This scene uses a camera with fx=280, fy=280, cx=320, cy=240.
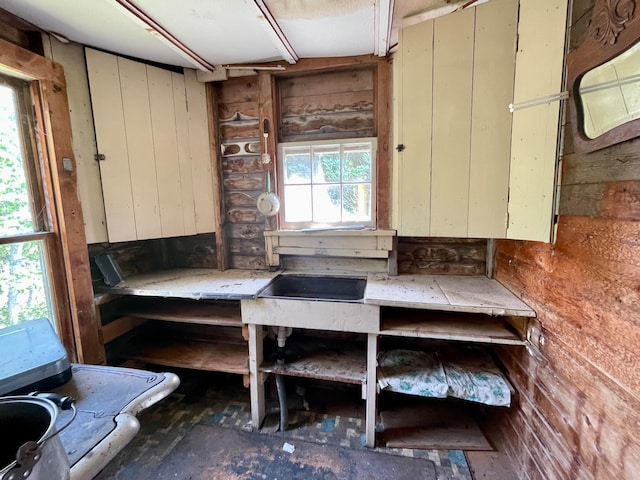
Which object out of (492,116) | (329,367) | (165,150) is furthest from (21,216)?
(492,116)

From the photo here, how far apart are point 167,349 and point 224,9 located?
2025 millimetres

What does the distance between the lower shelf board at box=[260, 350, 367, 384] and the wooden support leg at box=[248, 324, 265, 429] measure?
5 centimetres

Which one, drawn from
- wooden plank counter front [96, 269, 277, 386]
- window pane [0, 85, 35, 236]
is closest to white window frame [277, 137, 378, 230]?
wooden plank counter front [96, 269, 277, 386]

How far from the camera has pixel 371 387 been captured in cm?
151

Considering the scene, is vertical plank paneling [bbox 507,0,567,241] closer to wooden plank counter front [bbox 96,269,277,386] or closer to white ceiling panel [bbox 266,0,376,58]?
white ceiling panel [bbox 266,0,376,58]

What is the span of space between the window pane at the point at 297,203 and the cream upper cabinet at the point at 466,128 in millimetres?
691

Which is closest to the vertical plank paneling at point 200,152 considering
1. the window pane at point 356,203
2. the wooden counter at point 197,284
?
the wooden counter at point 197,284

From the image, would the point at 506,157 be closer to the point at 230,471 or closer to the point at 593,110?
the point at 593,110

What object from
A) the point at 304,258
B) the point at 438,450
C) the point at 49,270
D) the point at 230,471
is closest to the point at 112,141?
the point at 49,270

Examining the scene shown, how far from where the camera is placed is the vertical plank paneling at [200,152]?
192cm

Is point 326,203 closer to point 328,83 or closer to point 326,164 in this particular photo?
point 326,164

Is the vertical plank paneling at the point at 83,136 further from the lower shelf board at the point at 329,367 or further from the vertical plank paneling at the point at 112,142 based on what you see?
the lower shelf board at the point at 329,367

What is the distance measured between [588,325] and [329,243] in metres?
1.30

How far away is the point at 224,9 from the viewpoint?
1271 mm
